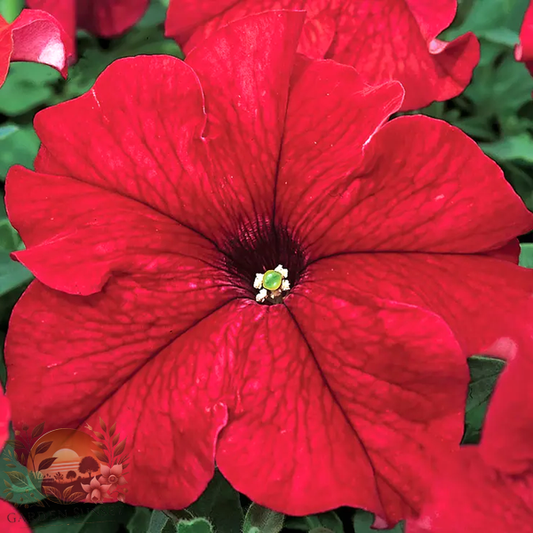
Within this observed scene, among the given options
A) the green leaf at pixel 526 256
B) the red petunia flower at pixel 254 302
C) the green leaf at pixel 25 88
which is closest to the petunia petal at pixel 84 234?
the red petunia flower at pixel 254 302

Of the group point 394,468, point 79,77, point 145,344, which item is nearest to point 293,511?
point 394,468

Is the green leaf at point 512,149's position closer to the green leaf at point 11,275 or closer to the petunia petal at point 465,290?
the petunia petal at point 465,290

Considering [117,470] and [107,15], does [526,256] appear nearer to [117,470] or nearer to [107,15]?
[117,470]

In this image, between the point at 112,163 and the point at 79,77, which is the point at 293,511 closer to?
the point at 112,163

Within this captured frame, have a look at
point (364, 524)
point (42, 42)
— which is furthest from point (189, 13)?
point (364, 524)

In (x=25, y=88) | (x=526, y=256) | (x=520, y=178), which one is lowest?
(x=520, y=178)

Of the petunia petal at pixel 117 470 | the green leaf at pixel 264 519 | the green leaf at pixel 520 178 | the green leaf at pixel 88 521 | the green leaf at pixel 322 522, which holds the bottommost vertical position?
the green leaf at pixel 322 522
